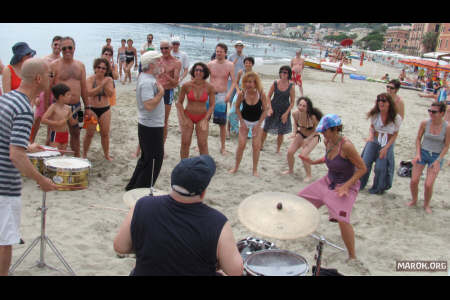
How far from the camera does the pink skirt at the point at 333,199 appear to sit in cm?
418

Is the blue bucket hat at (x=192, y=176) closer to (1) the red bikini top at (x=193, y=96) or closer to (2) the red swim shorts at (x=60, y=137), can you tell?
(2) the red swim shorts at (x=60, y=137)

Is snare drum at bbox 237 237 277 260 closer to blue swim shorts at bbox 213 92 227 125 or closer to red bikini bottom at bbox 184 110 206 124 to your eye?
red bikini bottom at bbox 184 110 206 124

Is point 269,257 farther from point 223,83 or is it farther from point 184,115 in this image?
point 223,83

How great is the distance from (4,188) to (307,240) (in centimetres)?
342

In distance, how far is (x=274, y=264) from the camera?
305 cm

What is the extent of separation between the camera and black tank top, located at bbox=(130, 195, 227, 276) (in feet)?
7.16

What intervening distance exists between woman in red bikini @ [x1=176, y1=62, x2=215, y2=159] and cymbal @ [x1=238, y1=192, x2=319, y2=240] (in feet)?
12.2

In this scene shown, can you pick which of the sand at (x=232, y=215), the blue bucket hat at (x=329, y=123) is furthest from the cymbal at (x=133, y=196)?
the blue bucket hat at (x=329, y=123)

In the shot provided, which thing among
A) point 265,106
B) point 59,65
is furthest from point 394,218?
point 59,65

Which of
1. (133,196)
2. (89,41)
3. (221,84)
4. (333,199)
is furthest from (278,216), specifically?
(89,41)

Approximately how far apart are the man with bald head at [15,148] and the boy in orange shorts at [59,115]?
2657 mm

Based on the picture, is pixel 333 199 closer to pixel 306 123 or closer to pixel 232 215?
pixel 232 215

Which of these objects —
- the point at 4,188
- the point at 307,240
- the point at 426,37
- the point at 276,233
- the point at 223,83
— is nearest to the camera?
the point at 276,233

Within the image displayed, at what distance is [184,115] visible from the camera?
6.59m
